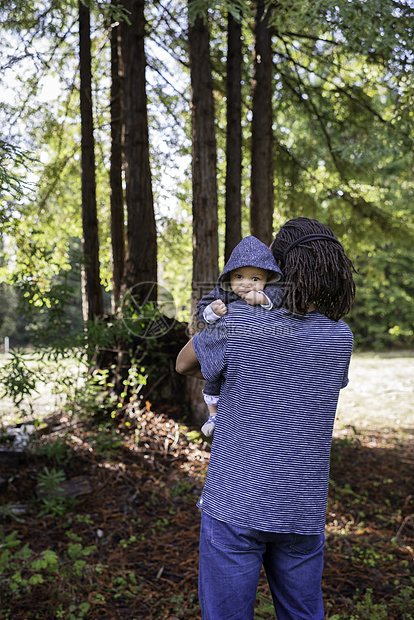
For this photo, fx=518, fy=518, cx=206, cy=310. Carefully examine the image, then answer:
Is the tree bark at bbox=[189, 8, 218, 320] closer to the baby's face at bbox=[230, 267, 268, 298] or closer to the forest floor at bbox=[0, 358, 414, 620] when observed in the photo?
the forest floor at bbox=[0, 358, 414, 620]

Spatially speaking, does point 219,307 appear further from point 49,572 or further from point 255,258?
point 49,572

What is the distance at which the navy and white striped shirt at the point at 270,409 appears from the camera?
1.61m

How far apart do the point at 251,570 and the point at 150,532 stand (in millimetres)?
2884

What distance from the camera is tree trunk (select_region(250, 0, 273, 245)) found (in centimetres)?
647

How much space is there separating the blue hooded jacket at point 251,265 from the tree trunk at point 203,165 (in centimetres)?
376

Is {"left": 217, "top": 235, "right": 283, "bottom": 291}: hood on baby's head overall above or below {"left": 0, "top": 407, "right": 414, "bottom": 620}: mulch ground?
above

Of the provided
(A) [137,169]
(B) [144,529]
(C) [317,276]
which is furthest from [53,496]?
(A) [137,169]

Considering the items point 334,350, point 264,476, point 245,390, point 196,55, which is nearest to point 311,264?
point 334,350

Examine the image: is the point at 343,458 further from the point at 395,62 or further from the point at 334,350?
the point at 334,350

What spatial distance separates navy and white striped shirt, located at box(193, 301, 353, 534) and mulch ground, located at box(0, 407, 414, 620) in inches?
74.4

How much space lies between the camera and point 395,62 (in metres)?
4.66

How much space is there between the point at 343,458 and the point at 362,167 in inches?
174

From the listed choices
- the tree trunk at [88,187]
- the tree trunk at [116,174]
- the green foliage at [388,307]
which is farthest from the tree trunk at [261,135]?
the green foliage at [388,307]

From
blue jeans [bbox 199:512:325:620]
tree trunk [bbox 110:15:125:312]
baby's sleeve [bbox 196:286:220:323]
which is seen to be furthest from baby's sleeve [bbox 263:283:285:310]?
tree trunk [bbox 110:15:125:312]
